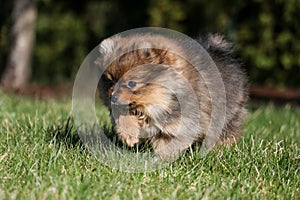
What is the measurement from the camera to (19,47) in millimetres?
10734

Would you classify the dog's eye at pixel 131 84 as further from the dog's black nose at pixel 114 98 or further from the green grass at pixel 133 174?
the green grass at pixel 133 174

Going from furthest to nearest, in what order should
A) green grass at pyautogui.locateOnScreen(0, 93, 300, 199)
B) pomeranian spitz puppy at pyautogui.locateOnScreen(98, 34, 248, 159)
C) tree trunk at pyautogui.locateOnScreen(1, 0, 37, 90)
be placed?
tree trunk at pyautogui.locateOnScreen(1, 0, 37, 90) < pomeranian spitz puppy at pyautogui.locateOnScreen(98, 34, 248, 159) < green grass at pyautogui.locateOnScreen(0, 93, 300, 199)

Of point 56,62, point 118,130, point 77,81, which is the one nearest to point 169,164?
point 118,130

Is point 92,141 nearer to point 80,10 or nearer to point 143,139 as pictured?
point 143,139

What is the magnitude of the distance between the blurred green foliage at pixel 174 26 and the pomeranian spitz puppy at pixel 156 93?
562cm

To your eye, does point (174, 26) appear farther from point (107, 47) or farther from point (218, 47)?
point (107, 47)

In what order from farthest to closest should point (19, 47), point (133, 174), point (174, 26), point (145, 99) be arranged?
1. point (174, 26)
2. point (19, 47)
3. point (145, 99)
4. point (133, 174)

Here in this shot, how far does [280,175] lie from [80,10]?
886 centimetres

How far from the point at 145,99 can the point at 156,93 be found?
0.31ft

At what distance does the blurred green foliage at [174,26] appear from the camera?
10750mm

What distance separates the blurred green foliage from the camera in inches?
423

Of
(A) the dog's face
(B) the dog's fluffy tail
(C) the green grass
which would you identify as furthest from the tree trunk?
(A) the dog's face

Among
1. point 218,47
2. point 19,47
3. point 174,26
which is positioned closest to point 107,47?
point 218,47

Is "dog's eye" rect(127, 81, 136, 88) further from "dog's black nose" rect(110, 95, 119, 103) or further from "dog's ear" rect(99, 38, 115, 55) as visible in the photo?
"dog's ear" rect(99, 38, 115, 55)
